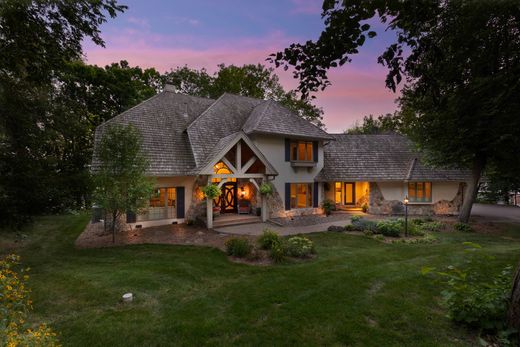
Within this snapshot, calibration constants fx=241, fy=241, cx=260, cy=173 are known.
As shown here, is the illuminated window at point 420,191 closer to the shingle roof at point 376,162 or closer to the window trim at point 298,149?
the shingle roof at point 376,162

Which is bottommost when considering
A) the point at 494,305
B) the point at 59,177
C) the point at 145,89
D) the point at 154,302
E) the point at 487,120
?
the point at 154,302

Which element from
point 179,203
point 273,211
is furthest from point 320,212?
point 179,203

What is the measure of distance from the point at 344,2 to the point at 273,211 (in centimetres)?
1375

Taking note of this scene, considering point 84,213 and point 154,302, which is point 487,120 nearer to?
point 154,302

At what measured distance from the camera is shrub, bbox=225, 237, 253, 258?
8789 millimetres

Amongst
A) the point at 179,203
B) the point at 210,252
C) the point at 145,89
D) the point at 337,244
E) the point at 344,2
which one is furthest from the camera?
the point at 145,89

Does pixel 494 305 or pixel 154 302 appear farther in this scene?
pixel 154 302

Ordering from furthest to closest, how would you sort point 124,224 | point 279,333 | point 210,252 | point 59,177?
point 124,224 → point 59,177 → point 210,252 → point 279,333

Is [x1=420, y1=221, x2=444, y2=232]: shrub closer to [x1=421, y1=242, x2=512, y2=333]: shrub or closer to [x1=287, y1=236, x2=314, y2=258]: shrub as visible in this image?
[x1=287, y1=236, x2=314, y2=258]: shrub

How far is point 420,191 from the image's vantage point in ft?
60.5

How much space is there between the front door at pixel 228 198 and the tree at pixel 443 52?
41.1 feet

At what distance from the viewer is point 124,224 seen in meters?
13.0

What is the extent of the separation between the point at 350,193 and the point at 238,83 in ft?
57.8

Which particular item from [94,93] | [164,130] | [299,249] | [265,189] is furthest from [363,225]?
[94,93]
